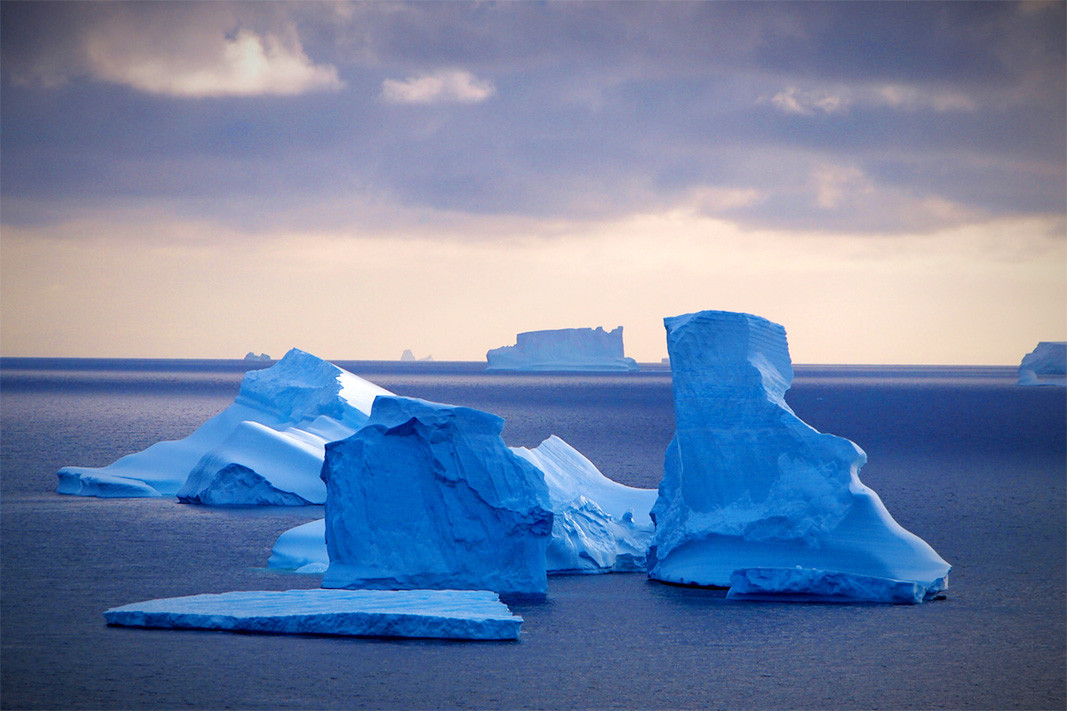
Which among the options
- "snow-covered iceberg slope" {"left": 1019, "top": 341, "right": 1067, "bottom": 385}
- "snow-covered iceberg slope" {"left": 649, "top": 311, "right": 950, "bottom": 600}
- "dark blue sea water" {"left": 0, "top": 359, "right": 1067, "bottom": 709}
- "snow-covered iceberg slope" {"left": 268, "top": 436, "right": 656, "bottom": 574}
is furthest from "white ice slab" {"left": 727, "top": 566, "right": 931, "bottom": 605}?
"snow-covered iceberg slope" {"left": 1019, "top": 341, "right": 1067, "bottom": 385}

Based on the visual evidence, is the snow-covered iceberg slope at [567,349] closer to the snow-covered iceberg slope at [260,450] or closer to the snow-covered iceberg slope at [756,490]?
the snow-covered iceberg slope at [260,450]

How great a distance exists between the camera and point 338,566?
43.4 feet

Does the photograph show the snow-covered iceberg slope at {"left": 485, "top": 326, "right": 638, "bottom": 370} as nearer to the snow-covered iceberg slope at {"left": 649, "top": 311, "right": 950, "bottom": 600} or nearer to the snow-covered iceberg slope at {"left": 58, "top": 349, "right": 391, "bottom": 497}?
the snow-covered iceberg slope at {"left": 58, "top": 349, "right": 391, "bottom": 497}

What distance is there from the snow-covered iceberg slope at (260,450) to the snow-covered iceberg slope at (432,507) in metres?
8.45

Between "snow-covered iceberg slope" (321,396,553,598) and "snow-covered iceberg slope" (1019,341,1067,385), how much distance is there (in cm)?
7989

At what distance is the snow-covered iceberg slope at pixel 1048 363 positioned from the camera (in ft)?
282

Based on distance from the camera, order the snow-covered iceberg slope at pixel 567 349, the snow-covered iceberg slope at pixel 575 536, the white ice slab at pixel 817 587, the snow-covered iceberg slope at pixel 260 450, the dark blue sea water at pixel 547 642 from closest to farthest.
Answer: the dark blue sea water at pixel 547 642
the white ice slab at pixel 817 587
the snow-covered iceberg slope at pixel 575 536
the snow-covered iceberg slope at pixel 260 450
the snow-covered iceberg slope at pixel 567 349

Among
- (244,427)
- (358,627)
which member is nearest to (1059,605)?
(358,627)

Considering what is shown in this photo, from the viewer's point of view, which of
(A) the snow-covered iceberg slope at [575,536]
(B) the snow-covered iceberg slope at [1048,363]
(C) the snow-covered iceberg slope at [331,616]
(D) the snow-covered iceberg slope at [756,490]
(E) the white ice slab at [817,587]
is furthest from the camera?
(B) the snow-covered iceberg slope at [1048,363]

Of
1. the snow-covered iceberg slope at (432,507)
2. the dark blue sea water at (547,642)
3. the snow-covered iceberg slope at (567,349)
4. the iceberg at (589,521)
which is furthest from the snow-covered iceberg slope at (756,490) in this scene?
the snow-covered iceberg slope at (567,349)

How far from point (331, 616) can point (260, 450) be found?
1172 cm

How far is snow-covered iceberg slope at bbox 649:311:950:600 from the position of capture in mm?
13484

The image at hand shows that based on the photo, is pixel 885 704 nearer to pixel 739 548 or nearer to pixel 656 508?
pixel 739 548

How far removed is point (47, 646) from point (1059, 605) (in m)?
10.9
